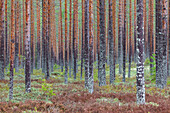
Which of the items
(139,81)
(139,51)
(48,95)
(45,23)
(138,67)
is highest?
(45,23)

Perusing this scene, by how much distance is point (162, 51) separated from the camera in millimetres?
14516

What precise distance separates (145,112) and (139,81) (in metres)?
1.89

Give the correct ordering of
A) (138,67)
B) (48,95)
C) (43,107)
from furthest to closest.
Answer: (48,95), (138,67), (43,107)

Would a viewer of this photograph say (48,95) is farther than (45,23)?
No

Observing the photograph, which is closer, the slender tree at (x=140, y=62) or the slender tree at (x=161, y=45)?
the slender tree at (x=140, y=62)

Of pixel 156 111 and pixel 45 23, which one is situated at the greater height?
pixel 45 23

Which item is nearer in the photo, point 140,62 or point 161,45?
point 140,62

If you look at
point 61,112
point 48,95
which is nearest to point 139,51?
point 61,112

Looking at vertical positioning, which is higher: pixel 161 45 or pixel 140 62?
pixel 161 45

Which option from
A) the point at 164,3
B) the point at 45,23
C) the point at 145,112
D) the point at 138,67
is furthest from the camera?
the point at 45,23

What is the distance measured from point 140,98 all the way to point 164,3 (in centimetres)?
888

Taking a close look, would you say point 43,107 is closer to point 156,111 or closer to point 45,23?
→ point 156,111

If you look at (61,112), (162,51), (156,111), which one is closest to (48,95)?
(61,112)

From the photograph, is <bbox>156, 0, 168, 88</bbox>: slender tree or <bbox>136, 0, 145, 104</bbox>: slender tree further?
<bbox>156, 0, 168, 88</bbox>: slender tree
